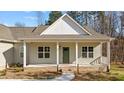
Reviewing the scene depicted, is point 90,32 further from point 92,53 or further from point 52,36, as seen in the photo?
point 52,36

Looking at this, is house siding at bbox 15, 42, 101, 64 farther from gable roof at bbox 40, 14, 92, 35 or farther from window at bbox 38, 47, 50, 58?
gable roof at bbox 40, 14, 92, 35

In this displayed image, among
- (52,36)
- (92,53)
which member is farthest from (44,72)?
(92,53)

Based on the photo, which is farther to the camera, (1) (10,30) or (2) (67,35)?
(1) (10,30)

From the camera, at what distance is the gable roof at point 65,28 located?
75.2 ft

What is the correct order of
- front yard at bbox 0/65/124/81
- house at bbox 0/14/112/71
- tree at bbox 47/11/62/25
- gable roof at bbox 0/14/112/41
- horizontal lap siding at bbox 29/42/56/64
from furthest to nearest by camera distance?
tree at bbox 47/11/62/25
horizontal lap siding at bbox 29/42/56/64
house at bbox 0/14/112/71
gable roof at bbox 0/14/112/41
front yard at bbox 0/65/124/81

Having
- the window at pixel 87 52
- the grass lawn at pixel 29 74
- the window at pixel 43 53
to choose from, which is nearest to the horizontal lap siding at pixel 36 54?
the window at pixel 43 53

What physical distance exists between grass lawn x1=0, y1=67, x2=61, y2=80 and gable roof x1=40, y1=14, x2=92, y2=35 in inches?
150

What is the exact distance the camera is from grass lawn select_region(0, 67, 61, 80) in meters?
18.2

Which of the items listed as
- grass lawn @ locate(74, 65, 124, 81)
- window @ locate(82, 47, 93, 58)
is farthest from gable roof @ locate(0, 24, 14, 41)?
grass lawn @ locate(74, 65, 124, 81)

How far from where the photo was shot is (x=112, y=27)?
1082 inches
